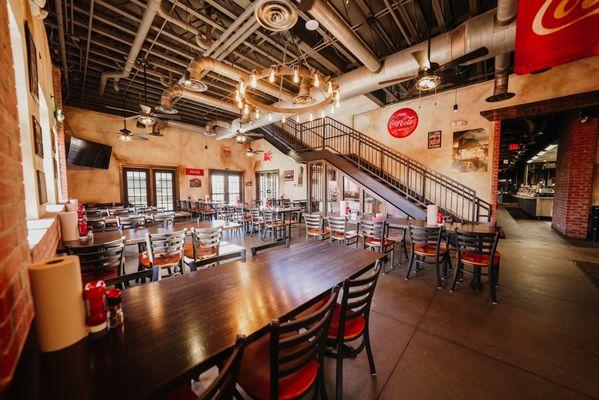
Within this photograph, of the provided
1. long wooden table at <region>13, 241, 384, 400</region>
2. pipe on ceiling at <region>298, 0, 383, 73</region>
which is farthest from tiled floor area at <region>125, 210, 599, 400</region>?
pipe on ceiling at <region>298, 0, 383, 73</region>

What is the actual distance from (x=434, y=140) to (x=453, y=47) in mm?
3391

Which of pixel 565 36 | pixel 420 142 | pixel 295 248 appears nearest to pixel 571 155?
pixel 420 142

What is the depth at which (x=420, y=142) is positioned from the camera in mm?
6816

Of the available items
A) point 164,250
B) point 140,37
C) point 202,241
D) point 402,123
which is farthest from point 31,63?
point 402,123

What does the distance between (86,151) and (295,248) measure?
25.7ft

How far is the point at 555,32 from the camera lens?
176cm

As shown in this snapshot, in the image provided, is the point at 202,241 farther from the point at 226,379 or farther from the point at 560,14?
the point at 560,14

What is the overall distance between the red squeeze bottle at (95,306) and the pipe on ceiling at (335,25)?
3310 millimetres

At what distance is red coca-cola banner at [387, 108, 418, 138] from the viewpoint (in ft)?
22.6

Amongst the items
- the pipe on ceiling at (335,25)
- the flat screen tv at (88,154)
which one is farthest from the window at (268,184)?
the pipe on ceiling at (335,25)

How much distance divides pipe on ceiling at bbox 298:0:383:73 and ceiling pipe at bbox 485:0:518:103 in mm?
1723

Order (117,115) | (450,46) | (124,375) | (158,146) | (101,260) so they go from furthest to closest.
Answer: (158,146)
(117,115)
(450,46)
(101,260)
(124,375)

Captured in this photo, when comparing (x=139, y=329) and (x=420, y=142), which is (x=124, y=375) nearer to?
(x=139, y=329)

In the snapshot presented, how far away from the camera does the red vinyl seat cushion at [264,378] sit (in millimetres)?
1218
